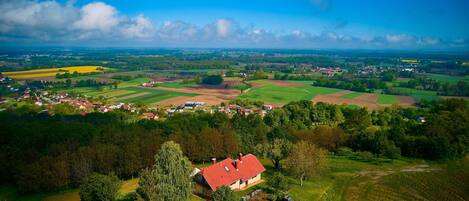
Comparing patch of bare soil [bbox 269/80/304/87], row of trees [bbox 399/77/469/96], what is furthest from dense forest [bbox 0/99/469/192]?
patch of bare soil [bbox 269/80/304/87]

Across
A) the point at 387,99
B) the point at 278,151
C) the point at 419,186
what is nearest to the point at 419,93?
the point at 387,99

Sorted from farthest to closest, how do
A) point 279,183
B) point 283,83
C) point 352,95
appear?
point 283,83
point 352,95
point 279,183

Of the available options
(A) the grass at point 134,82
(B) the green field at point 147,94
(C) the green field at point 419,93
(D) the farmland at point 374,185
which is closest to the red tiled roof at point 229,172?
(D) the farmland at point 374,185

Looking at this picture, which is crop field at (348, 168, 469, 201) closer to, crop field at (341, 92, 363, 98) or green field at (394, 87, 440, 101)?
green field at (394, 87, 440, 101)

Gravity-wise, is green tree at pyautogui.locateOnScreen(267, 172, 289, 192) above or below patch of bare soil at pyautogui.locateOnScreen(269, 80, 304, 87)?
below

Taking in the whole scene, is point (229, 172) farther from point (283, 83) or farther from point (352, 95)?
point (283, 83)

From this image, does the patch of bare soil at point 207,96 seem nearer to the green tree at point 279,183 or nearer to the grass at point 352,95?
the grass at point 352,95
